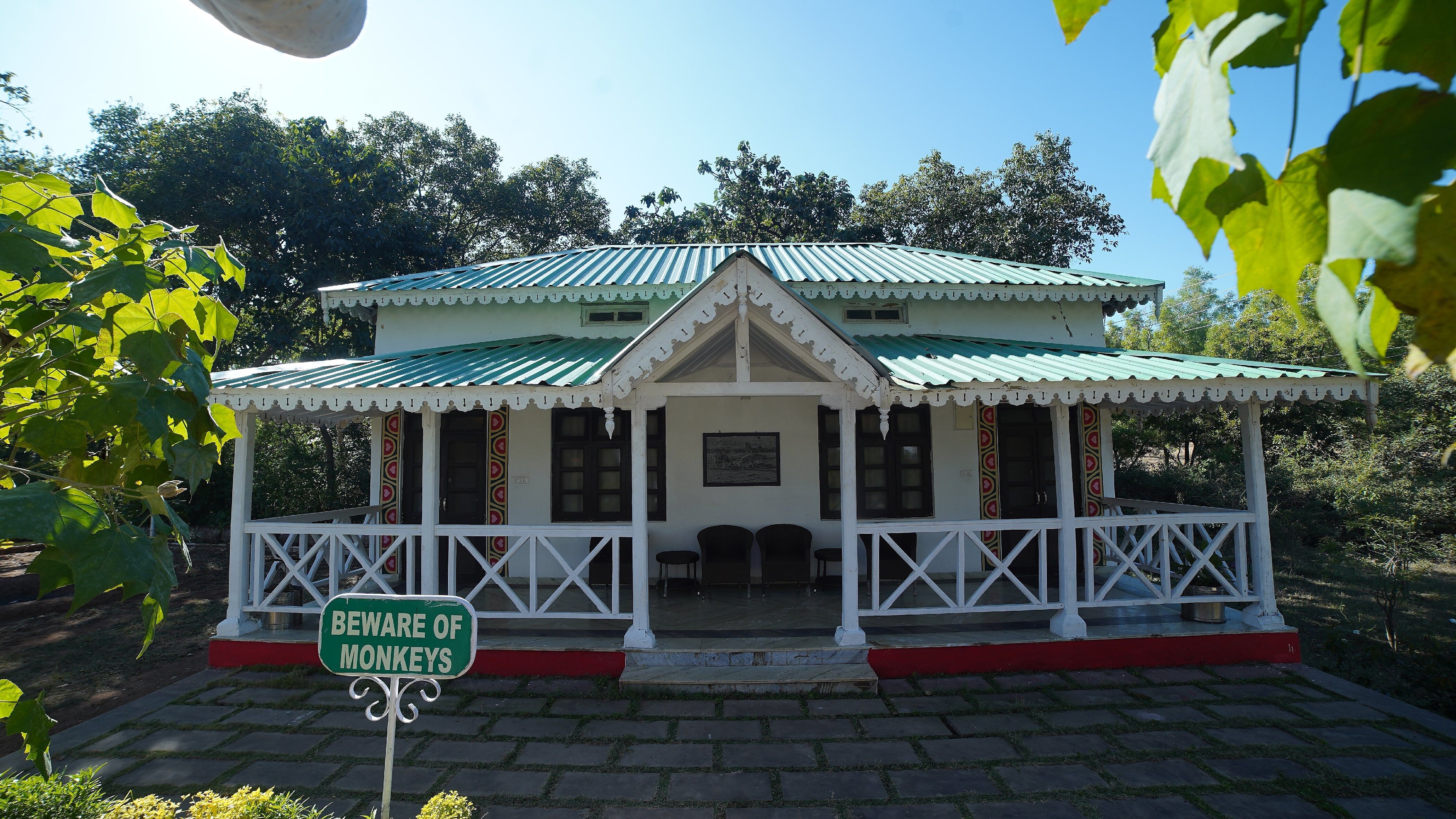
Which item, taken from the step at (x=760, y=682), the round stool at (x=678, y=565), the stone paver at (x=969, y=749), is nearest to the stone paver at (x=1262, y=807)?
the stone paver at (x=969, y=749)

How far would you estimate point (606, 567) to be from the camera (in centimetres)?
920

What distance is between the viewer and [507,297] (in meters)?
9.48

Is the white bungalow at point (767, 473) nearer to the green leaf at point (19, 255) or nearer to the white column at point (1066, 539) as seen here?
the white column at point (1066, 539)

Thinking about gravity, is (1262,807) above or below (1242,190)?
below

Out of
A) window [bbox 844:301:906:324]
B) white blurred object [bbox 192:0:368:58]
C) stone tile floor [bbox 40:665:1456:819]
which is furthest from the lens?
window [bbox 844:301:906:324]

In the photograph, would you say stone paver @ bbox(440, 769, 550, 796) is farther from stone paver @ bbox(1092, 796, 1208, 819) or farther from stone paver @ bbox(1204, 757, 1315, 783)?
stone paver @ bbox(1204, 757, 1315, 783)

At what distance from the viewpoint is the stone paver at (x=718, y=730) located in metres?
5.28

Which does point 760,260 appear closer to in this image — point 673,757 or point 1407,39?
point 673,757

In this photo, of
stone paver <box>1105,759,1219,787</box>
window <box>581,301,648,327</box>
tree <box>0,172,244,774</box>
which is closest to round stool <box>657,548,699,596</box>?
window <box>581,301,648,327</box>

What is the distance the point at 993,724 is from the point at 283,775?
523cm

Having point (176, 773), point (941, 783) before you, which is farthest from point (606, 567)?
point (941, 783)

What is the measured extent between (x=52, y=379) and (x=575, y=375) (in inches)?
194

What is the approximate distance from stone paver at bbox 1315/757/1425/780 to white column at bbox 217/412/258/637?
940 centimetres

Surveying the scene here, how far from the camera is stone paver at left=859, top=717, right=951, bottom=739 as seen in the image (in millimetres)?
5270
